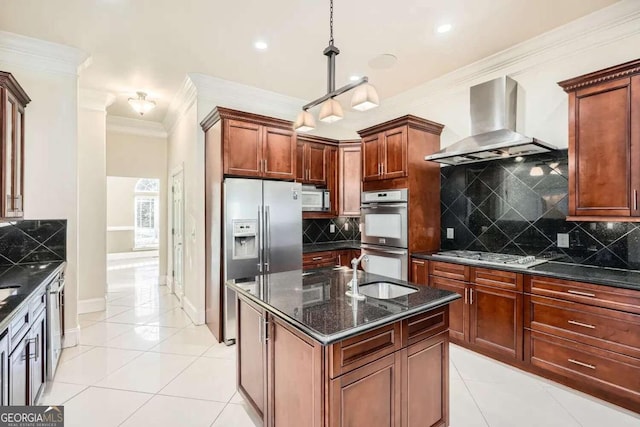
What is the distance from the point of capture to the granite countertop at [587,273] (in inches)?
87.0

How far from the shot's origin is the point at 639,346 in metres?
2.12

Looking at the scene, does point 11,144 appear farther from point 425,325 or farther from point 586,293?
point 586,293

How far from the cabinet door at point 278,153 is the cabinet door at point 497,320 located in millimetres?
2419

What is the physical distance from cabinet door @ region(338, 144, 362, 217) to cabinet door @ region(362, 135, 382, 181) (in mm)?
688

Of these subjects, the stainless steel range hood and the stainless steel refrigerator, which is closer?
the stainless steel range hood

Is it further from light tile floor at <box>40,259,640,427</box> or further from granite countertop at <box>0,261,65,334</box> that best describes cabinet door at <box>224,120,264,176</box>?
light tile floor at <box>40,259,640,427</box>

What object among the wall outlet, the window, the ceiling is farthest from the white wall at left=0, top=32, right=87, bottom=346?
the window

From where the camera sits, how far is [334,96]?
83.4 inches

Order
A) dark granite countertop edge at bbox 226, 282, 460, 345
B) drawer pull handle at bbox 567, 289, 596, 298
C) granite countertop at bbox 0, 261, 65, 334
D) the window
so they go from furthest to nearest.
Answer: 1. the window
2. drawer pull handle at bbox 567, 289, 596, 298
3. granite countertop at bbox 0, 261, 65, 334
4. dark granite countertop edge at bbox 226, 282, 460, 345

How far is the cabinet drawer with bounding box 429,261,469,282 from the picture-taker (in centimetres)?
312

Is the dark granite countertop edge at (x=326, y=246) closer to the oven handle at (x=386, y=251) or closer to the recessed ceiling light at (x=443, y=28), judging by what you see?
the oven handle at (x=386, y=251)

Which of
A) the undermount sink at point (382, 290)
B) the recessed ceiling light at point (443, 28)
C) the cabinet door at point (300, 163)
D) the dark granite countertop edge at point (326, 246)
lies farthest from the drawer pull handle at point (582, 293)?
the cabinet door at point (300, 163)

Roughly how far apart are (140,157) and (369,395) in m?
5.95

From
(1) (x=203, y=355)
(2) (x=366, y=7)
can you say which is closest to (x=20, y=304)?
(1) (x=203, y=355)
